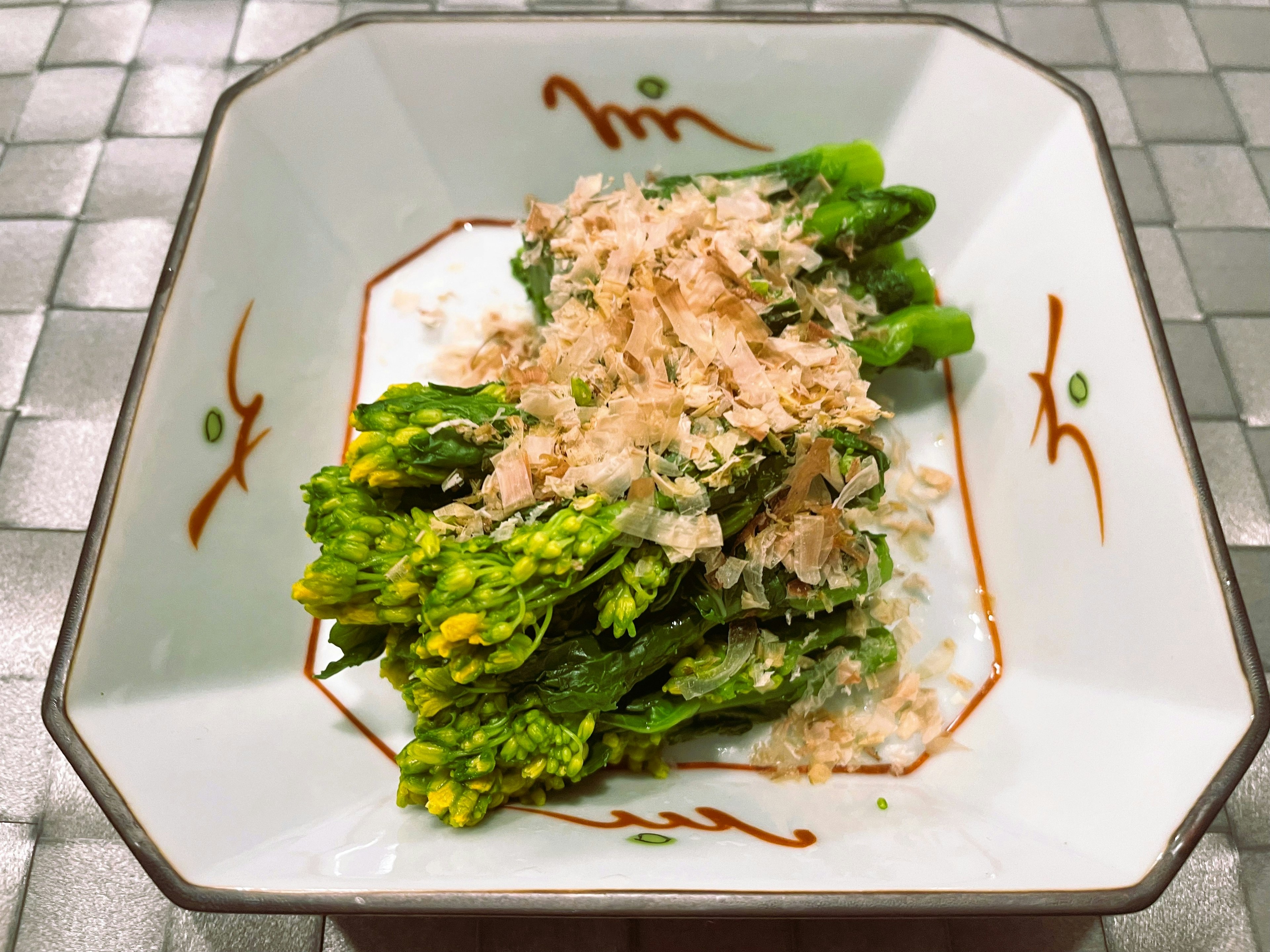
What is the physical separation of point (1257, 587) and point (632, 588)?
1611 mm

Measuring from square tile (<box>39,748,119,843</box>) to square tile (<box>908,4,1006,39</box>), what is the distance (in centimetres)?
325

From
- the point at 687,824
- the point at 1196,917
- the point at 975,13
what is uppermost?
the point at 975,13

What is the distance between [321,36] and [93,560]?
1.35 meters

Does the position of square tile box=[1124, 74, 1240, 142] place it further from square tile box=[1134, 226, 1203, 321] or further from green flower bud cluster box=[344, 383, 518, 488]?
green flower bud cluster box=[344, 383, 518, 488]

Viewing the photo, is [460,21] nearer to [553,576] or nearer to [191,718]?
[553,576]

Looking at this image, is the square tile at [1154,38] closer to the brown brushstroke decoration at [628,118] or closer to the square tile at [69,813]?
the brown brushstroke decoration at [628,118]

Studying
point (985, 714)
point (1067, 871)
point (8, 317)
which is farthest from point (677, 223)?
point (8, 317)

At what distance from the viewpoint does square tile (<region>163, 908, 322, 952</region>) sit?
5.08 ft

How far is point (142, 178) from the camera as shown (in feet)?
7.89

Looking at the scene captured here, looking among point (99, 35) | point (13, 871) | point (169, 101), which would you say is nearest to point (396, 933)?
point (13, 871)

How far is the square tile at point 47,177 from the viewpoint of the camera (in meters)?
2.35

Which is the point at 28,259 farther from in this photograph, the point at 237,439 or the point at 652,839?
the point at 652,839

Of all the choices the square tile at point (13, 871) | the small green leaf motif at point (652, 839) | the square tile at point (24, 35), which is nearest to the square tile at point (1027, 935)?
the small green leaf motif at point (652, 839)

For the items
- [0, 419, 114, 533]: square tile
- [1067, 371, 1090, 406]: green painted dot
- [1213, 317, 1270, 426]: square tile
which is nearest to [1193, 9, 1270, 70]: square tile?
[1213, 317, 1270, 426]: square tile
